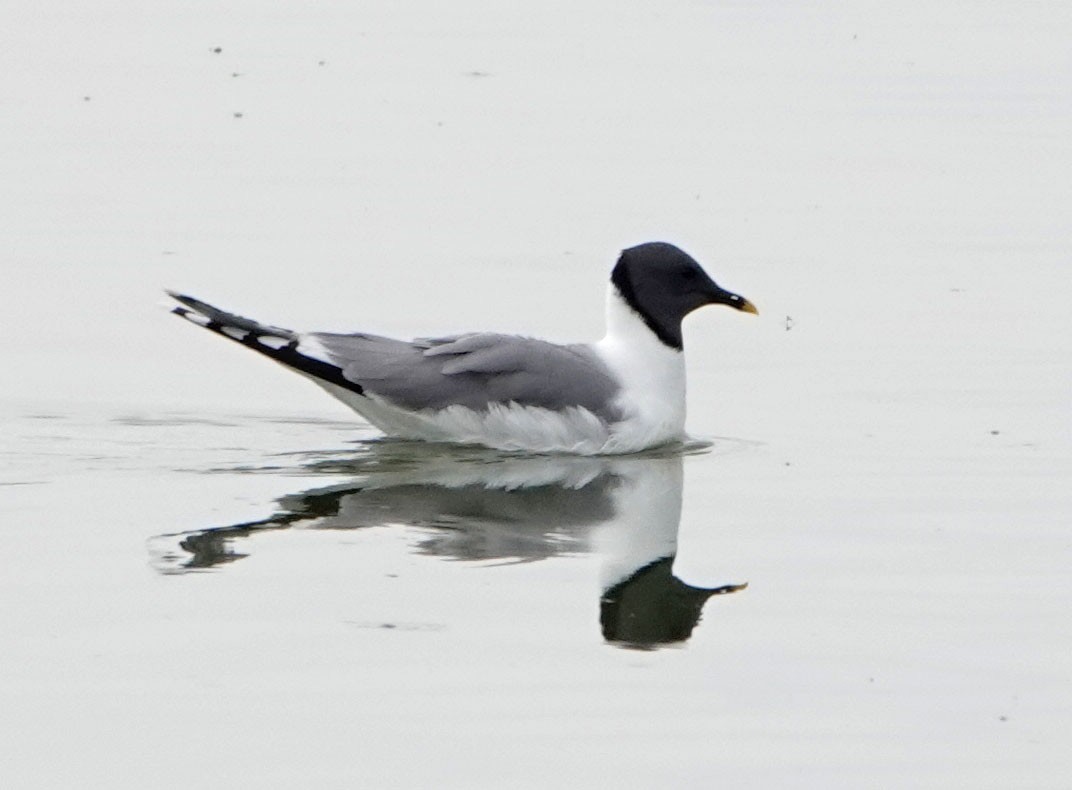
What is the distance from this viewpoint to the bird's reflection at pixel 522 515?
27.0ft

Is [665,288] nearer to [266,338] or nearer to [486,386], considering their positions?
[486,386]

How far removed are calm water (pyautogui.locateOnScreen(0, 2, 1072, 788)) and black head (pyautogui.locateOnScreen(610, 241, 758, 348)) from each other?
18.1 inches

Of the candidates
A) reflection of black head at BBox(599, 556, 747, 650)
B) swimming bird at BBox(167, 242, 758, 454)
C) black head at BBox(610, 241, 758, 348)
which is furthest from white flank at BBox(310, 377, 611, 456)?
reflection of black head at BBox(599, 556, 747, 650)

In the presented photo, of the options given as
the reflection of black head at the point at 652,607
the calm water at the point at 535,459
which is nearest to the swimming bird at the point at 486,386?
the calm water at the point at 535,459

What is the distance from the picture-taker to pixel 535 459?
10.5m

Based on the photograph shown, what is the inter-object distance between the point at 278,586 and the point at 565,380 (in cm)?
280

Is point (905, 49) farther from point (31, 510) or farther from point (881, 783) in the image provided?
point (881, 783)

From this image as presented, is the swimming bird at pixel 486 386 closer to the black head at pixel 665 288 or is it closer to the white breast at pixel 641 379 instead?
the white breast at pixel 641 379

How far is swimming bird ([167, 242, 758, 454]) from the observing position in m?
10.6

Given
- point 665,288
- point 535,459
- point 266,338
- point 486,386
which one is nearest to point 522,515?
point 535,459

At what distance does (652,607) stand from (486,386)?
2.68 metres

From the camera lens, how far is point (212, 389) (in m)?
11.3

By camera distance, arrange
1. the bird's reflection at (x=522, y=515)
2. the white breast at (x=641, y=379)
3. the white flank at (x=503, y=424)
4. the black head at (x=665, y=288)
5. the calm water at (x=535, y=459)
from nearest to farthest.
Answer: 1. the calm water at (x=535, y=459)
2. the bird's reflection at (x=522, y=515)
3. the white flank at (x=503, y=424)
4. the white breast at (x=641, y=379)
5. the black head at (x=665, y=288)

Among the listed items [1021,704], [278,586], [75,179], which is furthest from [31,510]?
[75,179]
